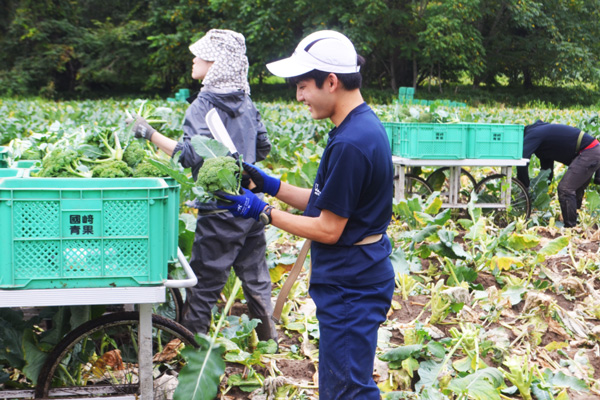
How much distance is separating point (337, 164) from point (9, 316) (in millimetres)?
2012

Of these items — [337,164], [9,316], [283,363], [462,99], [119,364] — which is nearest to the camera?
[337,164]

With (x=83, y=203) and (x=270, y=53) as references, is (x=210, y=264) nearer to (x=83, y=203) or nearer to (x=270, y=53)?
(x=83, y=203)

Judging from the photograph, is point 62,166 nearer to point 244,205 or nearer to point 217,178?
point 217,178

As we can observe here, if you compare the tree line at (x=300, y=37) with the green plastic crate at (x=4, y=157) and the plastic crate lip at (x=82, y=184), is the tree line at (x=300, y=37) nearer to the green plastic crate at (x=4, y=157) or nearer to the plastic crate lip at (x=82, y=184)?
the green plastic crate at (x=4, y=157)

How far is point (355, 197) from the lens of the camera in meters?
2.54

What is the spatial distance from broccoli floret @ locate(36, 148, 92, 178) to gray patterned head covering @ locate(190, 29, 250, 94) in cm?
112

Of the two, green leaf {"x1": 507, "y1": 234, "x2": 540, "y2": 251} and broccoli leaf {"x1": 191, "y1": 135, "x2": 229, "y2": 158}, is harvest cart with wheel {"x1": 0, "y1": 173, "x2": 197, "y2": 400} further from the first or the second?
green leaf {"x1": 507, "y1": 234, "x2": 540, "y2": 251}

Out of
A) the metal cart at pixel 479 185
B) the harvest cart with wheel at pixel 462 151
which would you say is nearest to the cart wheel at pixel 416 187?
the metal cart at pixel 479 185

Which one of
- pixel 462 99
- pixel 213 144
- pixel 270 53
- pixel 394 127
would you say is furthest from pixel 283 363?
pixel 270 53

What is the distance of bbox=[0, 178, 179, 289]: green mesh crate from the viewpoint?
254cm

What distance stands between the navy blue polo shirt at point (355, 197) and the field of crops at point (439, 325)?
0.91m

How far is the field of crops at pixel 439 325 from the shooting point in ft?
12.0

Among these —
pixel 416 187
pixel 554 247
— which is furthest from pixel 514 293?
pixel 416 187

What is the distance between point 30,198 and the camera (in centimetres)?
255
